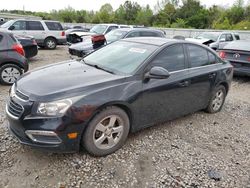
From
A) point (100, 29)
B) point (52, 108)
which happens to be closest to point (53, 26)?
point (100, 29)

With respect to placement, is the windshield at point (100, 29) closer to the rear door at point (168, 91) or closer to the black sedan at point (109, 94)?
the black sedan at point (109, 94)

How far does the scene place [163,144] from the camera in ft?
13.1

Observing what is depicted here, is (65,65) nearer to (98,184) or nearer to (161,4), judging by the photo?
(98,184)

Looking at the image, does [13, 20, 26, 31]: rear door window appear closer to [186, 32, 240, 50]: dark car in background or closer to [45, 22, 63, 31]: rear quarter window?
[45, 22, 63, 31]: rear quarter window

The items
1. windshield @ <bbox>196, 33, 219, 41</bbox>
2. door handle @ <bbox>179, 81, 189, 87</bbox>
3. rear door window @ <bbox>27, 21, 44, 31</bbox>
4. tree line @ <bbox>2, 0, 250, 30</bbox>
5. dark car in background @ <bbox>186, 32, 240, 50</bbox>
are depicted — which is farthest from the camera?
tree line @ <bbox>2, 0, 250, 30</bbox>

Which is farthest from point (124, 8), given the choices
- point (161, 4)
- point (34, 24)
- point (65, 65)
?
point (65, 65)

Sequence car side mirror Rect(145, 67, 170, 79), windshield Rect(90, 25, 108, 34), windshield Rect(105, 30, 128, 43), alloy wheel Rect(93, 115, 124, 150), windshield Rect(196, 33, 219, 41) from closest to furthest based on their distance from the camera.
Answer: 1. alloy wheel Rect(93, 115, 124, 150)
2. car side mirror Rect(145, 67, 170, 79)
3. windshield Rect(105, 30, 128, 43)
4. windshield Rect(196, 33, 219, 41)
5. windshield Rect(90, 25, 108, 34)

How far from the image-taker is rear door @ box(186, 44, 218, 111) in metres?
4.57

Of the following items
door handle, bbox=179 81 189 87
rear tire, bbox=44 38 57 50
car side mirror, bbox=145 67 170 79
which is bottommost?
rear tire, bbox=44 38 57 50

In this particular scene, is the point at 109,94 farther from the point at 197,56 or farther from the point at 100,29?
the point at 100,29

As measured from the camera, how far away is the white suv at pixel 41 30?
44.0 feet

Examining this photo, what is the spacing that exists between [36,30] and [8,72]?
25.7ft

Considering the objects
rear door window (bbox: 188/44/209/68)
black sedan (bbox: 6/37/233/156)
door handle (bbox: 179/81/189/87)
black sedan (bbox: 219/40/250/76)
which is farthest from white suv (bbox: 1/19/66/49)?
door handle (bbox: 179/81/189/87)

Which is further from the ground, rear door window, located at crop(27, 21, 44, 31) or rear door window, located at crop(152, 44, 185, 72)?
rear door window, located at crop(152, 44, 185, 72)
